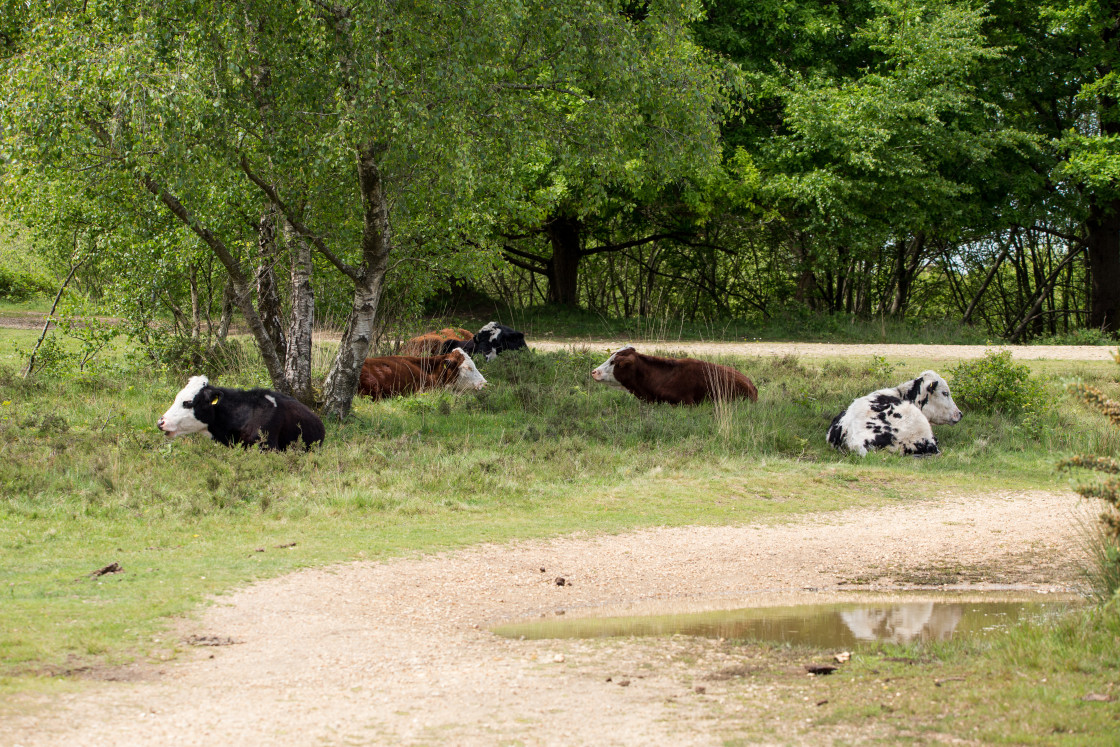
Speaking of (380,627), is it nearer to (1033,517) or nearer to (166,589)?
(166,589)

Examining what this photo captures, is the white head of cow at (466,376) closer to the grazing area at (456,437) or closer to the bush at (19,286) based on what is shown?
the grazing area at (456,437)

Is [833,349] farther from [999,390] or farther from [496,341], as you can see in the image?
[496,341]

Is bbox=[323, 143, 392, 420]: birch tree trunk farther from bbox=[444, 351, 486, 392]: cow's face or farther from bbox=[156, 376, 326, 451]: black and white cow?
bbox=[444, 351, 486, 392]: cow's face

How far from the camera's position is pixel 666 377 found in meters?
17.8

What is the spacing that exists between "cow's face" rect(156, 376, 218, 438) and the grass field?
0.22m

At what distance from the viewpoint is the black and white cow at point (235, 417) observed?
1312cm

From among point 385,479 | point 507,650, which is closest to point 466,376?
point 385,479

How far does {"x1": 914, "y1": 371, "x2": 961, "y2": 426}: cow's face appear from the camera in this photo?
52.5ft

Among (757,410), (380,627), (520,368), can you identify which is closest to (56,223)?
(520,368)

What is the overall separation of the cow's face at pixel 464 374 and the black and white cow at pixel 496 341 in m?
2.96

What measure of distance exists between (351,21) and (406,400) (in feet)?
21.3

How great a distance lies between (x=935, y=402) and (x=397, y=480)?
866 cm

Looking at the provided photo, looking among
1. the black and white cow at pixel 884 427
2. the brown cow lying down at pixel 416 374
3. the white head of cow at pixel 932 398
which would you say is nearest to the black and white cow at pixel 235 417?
the brown cow lying down at pixel 416 374

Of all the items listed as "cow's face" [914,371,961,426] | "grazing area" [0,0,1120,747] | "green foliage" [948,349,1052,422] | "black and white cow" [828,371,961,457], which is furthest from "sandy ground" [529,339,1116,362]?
"black and white cow" [828,371,961,457]
